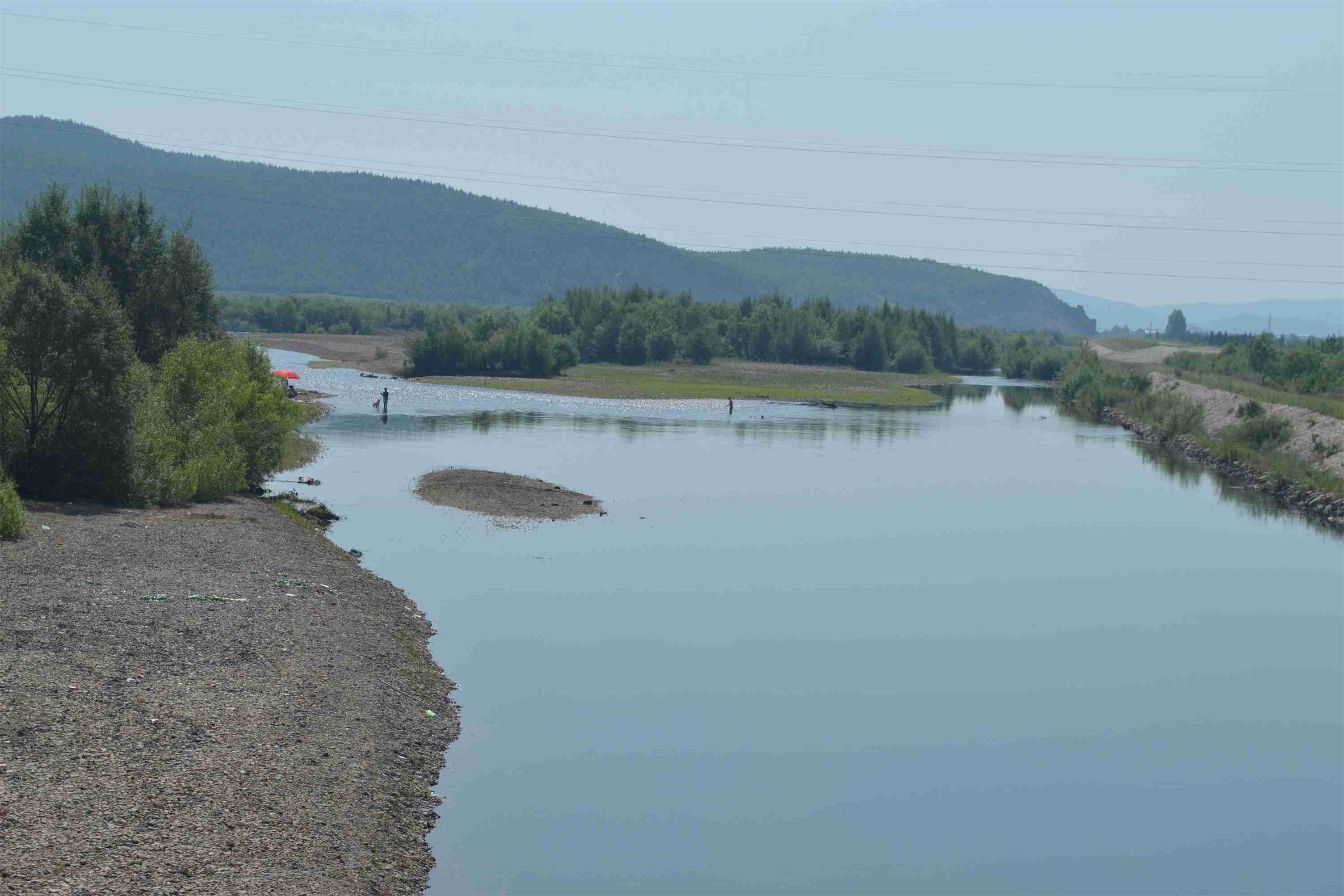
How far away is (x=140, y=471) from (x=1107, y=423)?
3100 inches

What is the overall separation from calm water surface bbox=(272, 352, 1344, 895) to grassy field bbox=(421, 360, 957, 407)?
55.3 metres

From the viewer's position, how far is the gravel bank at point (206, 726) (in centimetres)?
1327

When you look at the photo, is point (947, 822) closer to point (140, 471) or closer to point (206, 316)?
point (140, 471)

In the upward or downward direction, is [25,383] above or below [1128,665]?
above

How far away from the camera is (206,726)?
16.9 meters

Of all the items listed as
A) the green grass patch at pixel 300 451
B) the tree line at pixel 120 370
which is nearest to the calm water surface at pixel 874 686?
the green grass patch at pixel 300 451

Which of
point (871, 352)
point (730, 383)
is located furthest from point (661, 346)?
point (871, 352)

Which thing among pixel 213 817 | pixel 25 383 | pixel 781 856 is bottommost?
pixel 781 856

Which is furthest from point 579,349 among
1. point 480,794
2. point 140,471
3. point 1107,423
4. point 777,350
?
point 480,794

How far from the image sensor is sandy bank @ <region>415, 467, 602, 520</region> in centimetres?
4266

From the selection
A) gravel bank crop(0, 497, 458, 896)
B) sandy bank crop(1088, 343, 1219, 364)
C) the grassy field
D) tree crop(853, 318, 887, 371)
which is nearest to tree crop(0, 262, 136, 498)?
gravel bank crop(0, 497, 458, 896)

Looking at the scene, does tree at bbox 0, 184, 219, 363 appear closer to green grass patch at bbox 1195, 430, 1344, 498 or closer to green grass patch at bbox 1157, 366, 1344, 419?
green grass patch at bbox 1195, 430, 1344, 498

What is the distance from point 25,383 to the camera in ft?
108

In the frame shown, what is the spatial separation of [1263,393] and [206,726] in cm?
7476
